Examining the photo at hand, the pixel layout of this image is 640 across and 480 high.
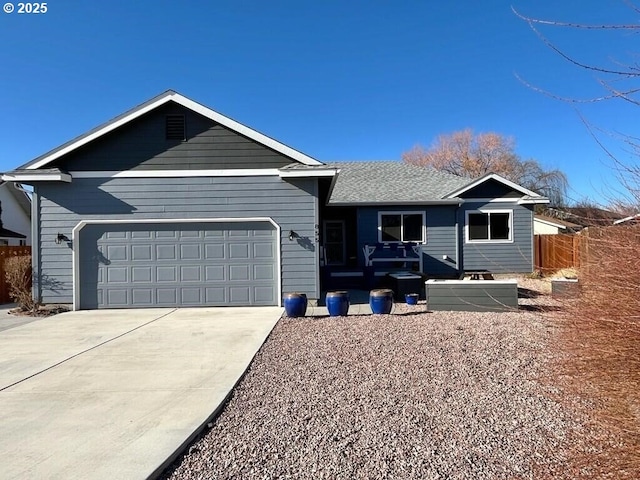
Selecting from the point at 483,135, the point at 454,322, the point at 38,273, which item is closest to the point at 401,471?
the point at 454,322

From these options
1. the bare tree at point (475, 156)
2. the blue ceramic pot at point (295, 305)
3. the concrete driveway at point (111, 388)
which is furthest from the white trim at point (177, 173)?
the bare tree at point (475, 156)

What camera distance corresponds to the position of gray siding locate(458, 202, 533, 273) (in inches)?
622

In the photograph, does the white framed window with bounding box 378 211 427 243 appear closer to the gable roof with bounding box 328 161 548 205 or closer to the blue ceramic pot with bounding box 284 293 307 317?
the gable roof with bounding box 328 161 548 205

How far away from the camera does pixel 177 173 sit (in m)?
10.4

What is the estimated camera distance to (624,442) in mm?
2453

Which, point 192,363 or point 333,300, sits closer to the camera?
point 192,363

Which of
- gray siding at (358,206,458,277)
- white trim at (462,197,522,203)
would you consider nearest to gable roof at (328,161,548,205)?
white trim at (462,197,522,203)

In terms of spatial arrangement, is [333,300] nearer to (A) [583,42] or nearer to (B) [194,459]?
(B) [194,459]

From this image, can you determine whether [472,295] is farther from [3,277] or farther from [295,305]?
[3,277]

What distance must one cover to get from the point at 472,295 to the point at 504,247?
7.46 meters

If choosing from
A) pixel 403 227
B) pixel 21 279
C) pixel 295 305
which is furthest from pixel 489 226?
pixel 21 279

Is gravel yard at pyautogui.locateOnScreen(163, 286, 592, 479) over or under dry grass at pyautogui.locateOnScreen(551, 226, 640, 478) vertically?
under

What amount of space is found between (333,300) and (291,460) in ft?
19.5

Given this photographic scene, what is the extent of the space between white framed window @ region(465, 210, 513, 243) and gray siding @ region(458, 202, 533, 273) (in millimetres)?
144
